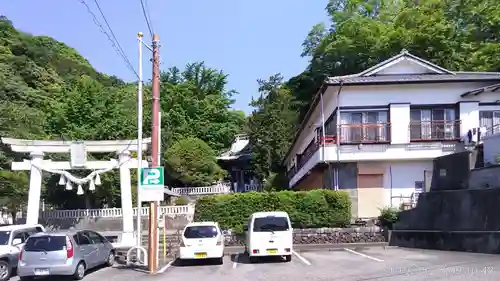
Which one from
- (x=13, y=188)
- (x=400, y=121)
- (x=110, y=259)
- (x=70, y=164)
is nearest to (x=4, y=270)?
(x=110, y=259)

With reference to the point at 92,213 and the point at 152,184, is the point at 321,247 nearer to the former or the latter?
the point at 152,184

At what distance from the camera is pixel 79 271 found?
16.1m

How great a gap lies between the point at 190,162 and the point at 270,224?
23902 millimetres

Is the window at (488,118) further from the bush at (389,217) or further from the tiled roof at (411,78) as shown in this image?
the bush at (389,217)

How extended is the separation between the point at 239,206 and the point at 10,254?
12766 mm

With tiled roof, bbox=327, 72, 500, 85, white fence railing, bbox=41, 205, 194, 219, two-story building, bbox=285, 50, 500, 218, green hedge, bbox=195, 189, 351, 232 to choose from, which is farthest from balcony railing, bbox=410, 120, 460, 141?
white fence railing, bbox=41, 205, 194, 219

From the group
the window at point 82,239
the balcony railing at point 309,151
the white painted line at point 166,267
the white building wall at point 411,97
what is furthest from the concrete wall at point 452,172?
the window at point 82,239

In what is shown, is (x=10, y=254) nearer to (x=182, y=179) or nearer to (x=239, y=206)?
(x=239, y=206)

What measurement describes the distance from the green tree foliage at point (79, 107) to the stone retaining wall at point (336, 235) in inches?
490

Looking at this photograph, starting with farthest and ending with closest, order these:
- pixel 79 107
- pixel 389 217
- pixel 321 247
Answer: pixel 79 107 → pixel 389 217 → pixel 321 247

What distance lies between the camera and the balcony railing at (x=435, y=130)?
1160 inches

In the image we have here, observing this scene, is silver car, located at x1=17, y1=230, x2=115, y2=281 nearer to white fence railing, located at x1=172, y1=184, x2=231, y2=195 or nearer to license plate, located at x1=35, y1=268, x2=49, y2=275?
license plate, located at x1=35, y1=268, x2=49, y2=275

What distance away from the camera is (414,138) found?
29.4 meters

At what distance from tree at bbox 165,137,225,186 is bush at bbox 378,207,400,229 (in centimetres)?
1922
